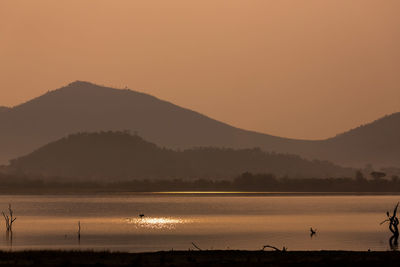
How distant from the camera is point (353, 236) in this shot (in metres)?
107
